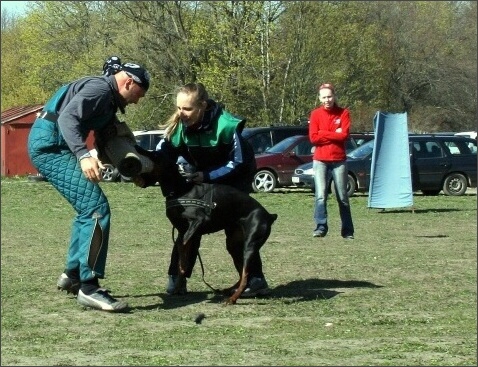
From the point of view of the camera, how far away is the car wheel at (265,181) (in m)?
28.1

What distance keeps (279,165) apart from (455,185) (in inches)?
183

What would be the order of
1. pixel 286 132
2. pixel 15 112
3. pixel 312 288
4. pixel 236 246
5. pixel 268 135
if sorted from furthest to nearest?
pixel 286 132
pixel 268 135
pixel 15 112
pixel 312 288
pixel 236 246

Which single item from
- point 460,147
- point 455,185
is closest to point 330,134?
point 455,185

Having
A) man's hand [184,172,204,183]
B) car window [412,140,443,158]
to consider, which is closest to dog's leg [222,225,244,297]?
man's hand [184,172,204,183]

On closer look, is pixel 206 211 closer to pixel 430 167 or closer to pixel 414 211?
pixel 414 211

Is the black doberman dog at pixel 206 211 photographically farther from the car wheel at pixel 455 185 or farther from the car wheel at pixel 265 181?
the car wheel at pixel 265 181

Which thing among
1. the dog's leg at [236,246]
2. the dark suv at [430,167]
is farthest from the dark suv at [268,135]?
the dog's leg at [236,246]

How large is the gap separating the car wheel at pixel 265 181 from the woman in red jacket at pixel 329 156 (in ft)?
48.0

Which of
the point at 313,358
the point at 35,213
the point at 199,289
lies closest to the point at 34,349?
the point at 313,358

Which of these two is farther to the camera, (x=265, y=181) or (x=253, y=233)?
(x=265, y=181)

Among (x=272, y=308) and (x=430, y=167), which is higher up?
(x=430, y=167)

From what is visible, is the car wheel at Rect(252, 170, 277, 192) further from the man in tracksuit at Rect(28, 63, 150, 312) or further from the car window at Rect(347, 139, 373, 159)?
the man in tracksuit at Rect(28, 63, 150, 312)

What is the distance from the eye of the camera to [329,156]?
520 inches

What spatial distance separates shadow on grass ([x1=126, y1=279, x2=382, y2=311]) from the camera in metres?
7.71
